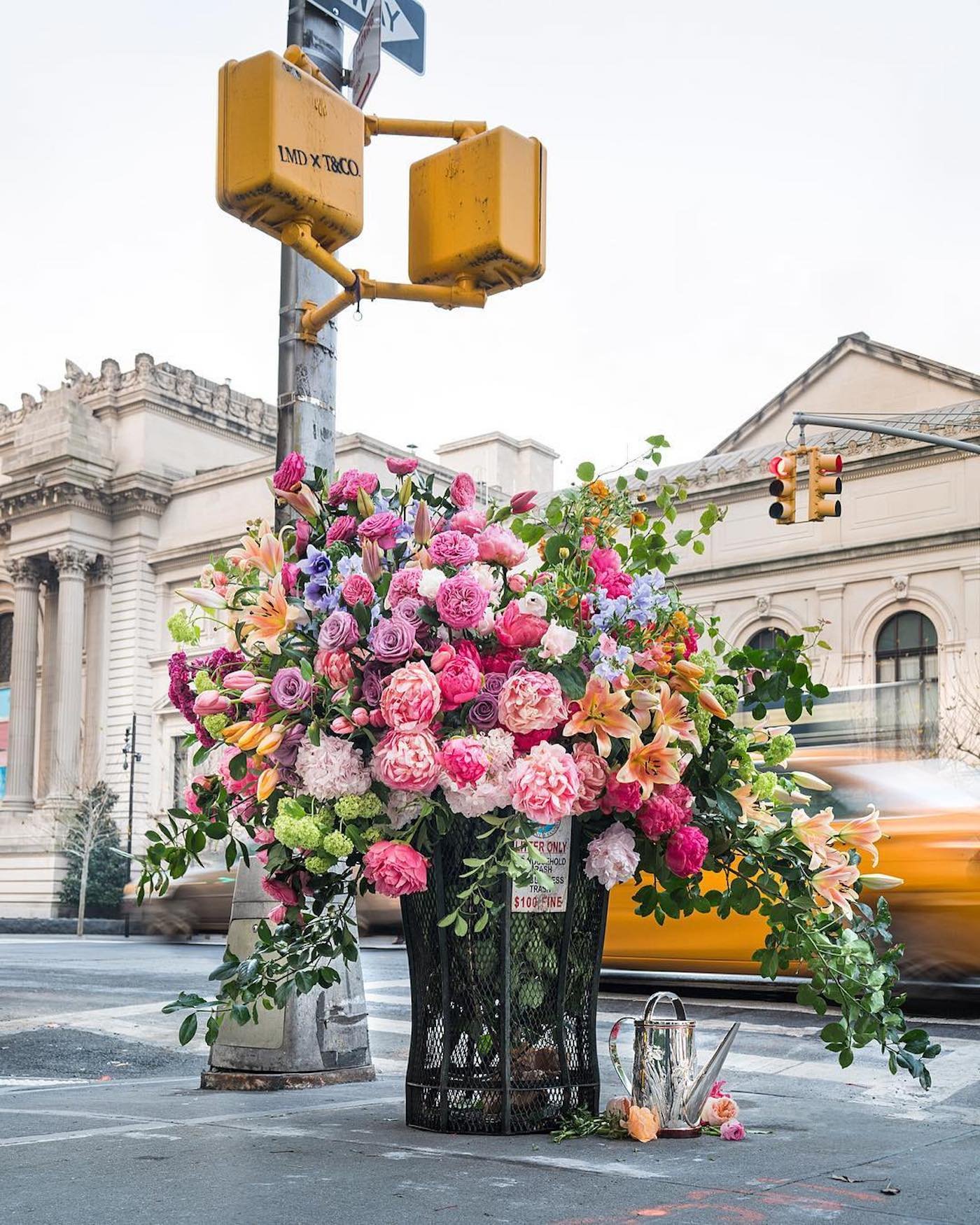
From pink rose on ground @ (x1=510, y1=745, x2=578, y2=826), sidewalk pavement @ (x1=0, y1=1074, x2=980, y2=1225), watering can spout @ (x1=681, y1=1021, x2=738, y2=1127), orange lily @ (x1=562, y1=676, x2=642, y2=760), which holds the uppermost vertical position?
orange lily @ (x1=562, y1=676, x2=642, y2=760)

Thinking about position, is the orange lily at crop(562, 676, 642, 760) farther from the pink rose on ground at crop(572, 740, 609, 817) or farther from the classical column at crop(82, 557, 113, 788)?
the classical column at crop(82, 557, 113, 788)

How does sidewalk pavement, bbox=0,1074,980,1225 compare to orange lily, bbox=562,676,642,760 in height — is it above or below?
below

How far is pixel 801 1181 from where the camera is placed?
378 cm

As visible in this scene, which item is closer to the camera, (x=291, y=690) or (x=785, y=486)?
(x=291, y=690)

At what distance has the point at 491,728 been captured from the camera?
159 inches

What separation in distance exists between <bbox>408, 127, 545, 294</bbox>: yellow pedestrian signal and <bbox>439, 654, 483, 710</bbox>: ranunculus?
2.25 m

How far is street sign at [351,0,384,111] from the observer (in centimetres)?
678

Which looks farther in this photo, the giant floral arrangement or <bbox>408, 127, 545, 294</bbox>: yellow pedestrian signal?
<bbox>408, 127, 545, 294</bbox>: yellow pedestrian signal

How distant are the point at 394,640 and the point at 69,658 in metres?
49.0

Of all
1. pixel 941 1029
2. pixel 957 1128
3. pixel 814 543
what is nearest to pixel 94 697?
pixel 814 543

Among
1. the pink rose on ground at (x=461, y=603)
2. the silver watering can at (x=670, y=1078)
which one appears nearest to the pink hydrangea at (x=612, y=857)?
the silver watering can at (x=670, y=1078)

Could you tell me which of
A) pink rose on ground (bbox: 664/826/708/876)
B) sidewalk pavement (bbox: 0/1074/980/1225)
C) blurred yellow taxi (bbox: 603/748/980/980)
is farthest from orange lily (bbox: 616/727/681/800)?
blurred yellow taxi (bbox: 603/748/980/980)

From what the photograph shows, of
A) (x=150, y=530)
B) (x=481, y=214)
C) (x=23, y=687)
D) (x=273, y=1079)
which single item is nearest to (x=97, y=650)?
(x=23, y=687)

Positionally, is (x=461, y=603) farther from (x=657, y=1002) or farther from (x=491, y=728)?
(x=657, y=1002)
